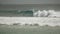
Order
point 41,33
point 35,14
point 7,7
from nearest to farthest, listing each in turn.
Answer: point 41,33 < point 35,14 < point 7,7

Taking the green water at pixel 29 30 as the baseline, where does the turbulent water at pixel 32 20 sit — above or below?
above

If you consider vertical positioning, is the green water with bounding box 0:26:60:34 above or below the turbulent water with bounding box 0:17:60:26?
below

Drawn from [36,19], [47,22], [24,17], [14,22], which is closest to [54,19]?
[47,22]

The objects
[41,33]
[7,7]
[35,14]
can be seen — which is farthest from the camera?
[7,7]

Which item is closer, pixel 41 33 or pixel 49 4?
pixel 41 33

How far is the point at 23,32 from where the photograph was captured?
1107 millimetres

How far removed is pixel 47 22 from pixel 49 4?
434 mm

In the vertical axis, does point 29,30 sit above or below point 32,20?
below

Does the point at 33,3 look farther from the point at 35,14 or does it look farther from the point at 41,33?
the point at 41,33

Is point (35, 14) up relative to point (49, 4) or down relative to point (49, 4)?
down

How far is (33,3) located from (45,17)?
0.40m

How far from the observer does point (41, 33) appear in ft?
3.61

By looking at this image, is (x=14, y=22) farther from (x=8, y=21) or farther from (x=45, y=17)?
(x=45, y=17)

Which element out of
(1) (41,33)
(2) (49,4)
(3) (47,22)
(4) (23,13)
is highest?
(2) (49,4)
